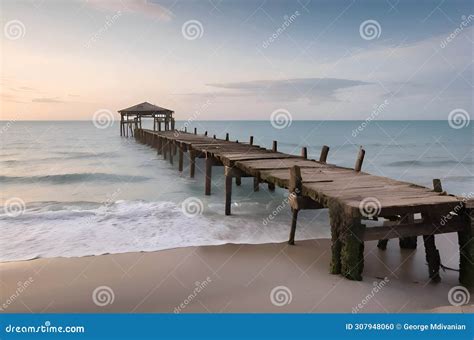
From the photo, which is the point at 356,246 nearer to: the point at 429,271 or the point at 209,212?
the point at 429,271

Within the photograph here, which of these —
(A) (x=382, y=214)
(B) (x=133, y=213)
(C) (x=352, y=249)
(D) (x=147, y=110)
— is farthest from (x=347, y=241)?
(D) (x=147, y=110)

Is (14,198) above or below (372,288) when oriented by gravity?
below

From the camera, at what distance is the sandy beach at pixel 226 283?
5.08 m

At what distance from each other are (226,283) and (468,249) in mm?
3387

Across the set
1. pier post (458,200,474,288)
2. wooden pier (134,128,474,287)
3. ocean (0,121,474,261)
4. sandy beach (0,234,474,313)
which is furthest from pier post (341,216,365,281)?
ocean (0,121,474,261)

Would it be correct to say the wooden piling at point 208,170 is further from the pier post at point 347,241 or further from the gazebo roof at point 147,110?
the gazebo roof at point 147,110

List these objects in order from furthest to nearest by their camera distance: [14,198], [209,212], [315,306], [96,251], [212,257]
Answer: [14,198], [209,212], [96,251], [212,257], [315,306]

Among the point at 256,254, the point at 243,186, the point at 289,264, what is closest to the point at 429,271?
the point at 289,264

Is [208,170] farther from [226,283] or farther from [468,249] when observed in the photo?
[468,249]

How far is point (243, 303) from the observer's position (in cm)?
515

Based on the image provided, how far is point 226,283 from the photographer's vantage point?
19.2 feet

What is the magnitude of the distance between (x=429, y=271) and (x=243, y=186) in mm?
10337

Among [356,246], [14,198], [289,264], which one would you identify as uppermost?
[356,246]

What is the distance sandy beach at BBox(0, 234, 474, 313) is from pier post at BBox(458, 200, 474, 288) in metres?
0.30
